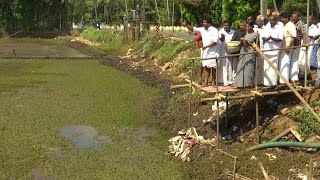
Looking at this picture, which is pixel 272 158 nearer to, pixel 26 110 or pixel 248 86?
pixel 248 86

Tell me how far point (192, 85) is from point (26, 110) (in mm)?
5767

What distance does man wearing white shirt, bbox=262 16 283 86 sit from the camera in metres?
8.43

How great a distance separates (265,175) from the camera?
706cm

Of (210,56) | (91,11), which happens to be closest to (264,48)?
(210,56)

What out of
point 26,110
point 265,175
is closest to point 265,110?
point 265,175

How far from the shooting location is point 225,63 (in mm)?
9062

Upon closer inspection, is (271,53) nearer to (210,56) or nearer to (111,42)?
(210,56)

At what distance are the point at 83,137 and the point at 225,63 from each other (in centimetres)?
395

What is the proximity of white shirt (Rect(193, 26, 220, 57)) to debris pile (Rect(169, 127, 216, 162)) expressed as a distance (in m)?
1.75

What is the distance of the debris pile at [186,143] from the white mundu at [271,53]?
1704 mm

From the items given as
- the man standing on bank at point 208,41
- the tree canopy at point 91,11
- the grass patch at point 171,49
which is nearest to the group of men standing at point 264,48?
the man standing on bank at point 208,41

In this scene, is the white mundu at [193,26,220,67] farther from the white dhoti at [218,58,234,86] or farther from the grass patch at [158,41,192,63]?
the grass patch at [158,41,192,63]

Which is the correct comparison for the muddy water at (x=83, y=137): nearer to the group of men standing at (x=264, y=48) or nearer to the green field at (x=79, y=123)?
the green field at (x=79, y=123)

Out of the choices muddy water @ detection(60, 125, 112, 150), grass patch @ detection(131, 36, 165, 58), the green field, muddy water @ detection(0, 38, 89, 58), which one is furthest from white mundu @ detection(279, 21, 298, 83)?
muddy water @ detection(0, 38, 89, 58)
